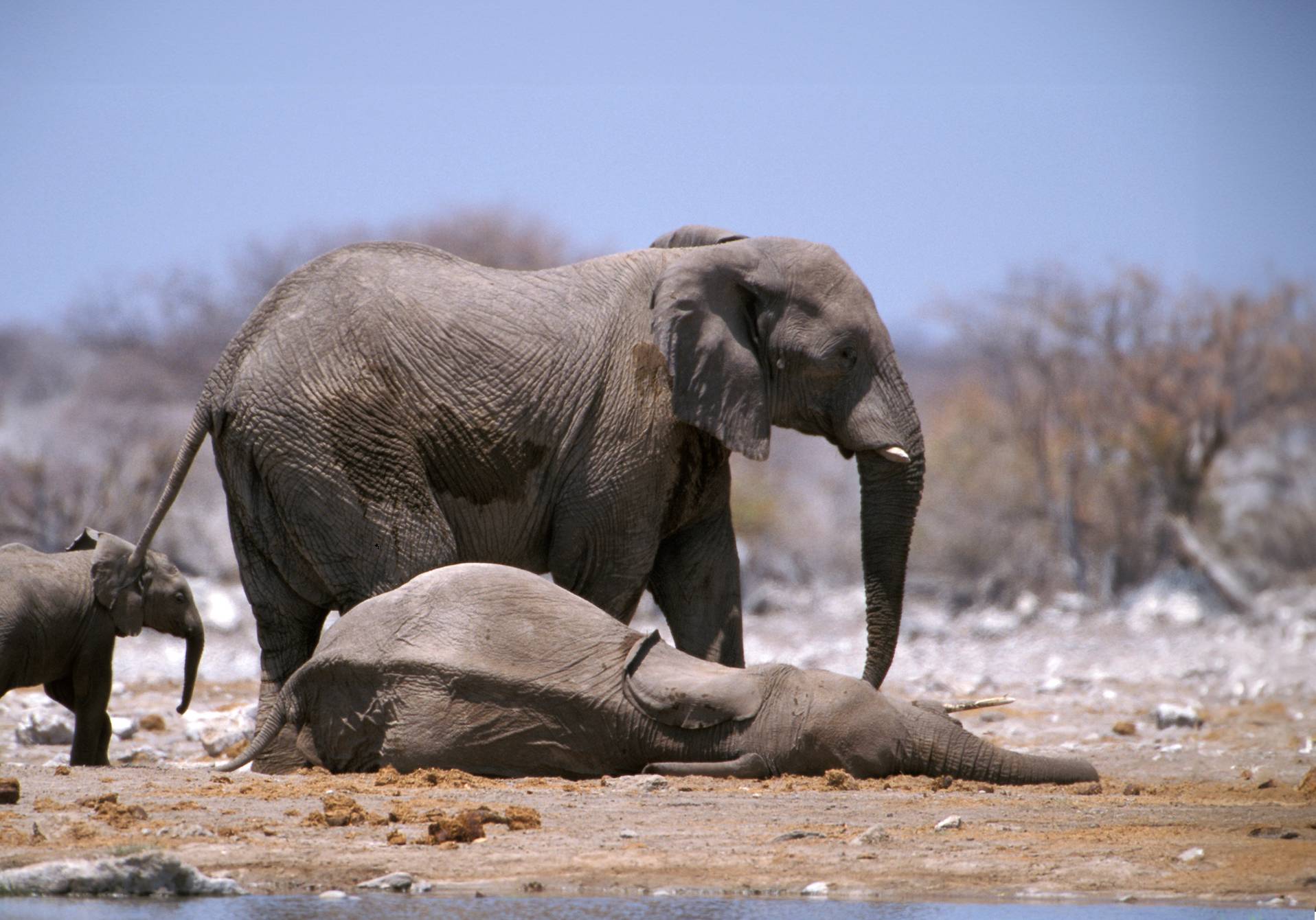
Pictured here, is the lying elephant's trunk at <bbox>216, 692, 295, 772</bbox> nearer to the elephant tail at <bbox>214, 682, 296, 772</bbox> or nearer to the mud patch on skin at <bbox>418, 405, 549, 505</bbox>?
the elephant tail at <bbox>214, 682, 296, 772</bbox>

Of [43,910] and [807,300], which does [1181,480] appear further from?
[43,910]

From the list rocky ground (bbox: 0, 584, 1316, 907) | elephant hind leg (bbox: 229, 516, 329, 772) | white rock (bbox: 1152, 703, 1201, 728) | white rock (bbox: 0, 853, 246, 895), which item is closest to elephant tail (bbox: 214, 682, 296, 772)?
rocky ground (bbox: 0, 584, 1316, 907)

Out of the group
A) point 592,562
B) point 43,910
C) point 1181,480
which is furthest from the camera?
point 1181,480

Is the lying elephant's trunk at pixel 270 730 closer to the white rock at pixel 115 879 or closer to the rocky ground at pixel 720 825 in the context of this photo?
the rocky ground at pixel 720 825

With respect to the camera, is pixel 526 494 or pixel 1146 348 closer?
pixel 526 494

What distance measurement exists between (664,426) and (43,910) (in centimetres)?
432

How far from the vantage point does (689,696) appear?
7703mm

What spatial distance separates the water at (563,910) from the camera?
5.41 meters

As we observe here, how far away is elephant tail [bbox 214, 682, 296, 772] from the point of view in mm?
8148

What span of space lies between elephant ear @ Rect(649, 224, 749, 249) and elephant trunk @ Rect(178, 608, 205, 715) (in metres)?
3.32

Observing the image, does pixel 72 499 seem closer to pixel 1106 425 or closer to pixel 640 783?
pixel 1106 425

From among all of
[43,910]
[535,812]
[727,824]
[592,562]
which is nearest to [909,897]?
[727,824]

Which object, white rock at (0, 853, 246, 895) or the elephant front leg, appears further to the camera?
the elephant front leg

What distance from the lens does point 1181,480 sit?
29141 millimetres
